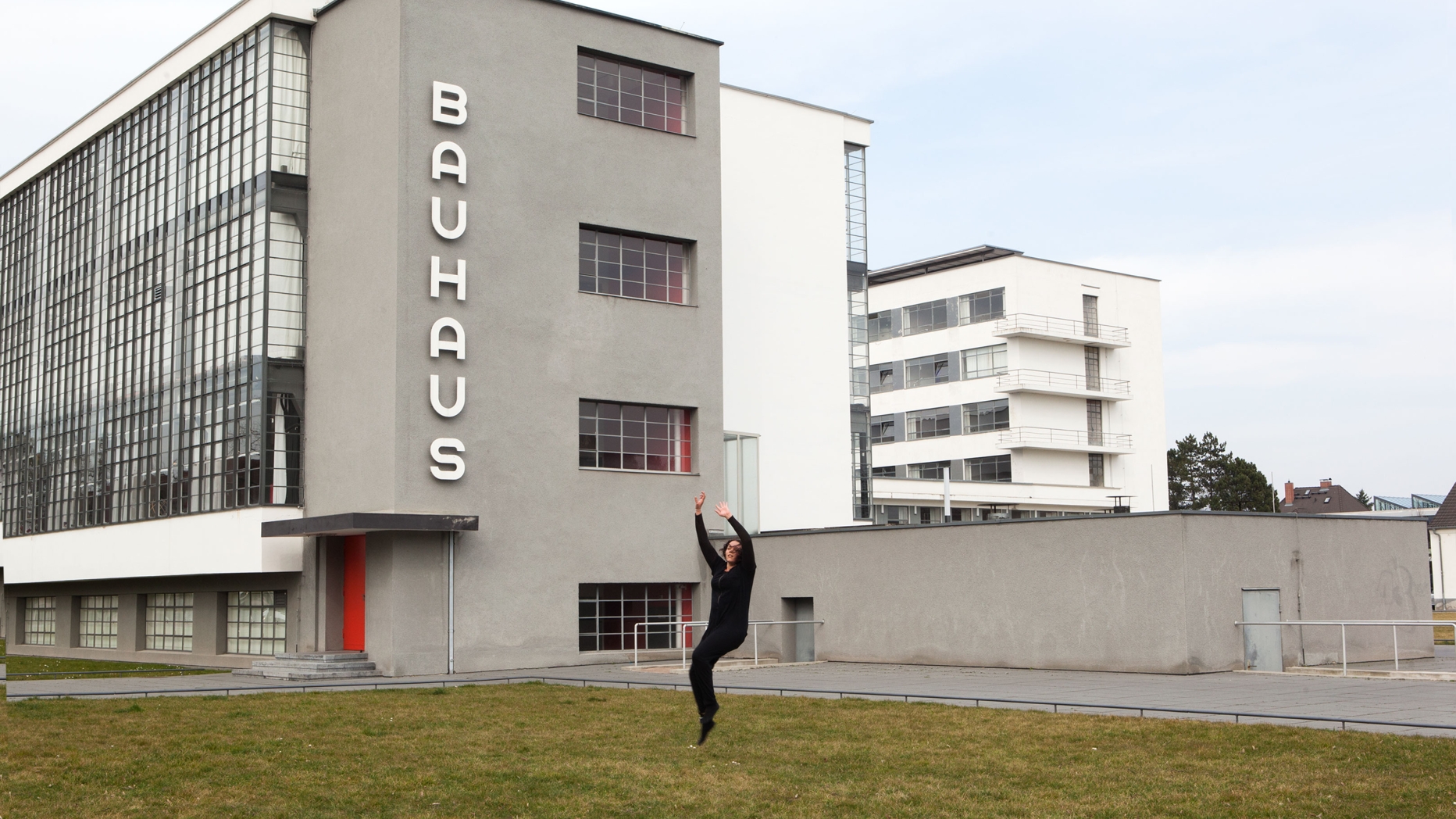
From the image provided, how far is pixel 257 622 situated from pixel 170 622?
16.8 feet

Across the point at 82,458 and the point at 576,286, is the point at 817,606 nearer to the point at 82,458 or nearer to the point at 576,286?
the point at 576,286

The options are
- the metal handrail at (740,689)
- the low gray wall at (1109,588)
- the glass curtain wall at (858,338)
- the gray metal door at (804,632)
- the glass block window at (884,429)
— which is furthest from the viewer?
the glass block window at (884,429)

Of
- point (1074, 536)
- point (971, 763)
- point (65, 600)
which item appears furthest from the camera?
point (65, 600)

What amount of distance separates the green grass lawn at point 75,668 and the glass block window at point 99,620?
1382 millimetres

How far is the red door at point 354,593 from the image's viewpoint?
26.6 metres

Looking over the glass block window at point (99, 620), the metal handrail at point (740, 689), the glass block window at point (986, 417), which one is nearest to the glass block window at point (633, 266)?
the metal handrail at point (740, 689)

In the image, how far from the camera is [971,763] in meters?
11.4

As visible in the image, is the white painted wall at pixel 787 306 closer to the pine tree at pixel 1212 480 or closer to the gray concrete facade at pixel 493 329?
the gray concrete facade at pixel 493 329

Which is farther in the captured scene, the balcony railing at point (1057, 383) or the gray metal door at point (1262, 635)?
the balcony railing at point (1057, 383)

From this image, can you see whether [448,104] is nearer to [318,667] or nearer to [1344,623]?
[318,667]

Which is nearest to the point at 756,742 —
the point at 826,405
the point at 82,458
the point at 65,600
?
the point at 826,405

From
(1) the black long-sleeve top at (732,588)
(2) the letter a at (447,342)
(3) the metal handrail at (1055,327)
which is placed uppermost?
(3) the metal handrail at (1055,327)

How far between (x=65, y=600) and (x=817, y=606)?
2306 centimetres

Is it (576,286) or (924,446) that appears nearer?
(576,286)
